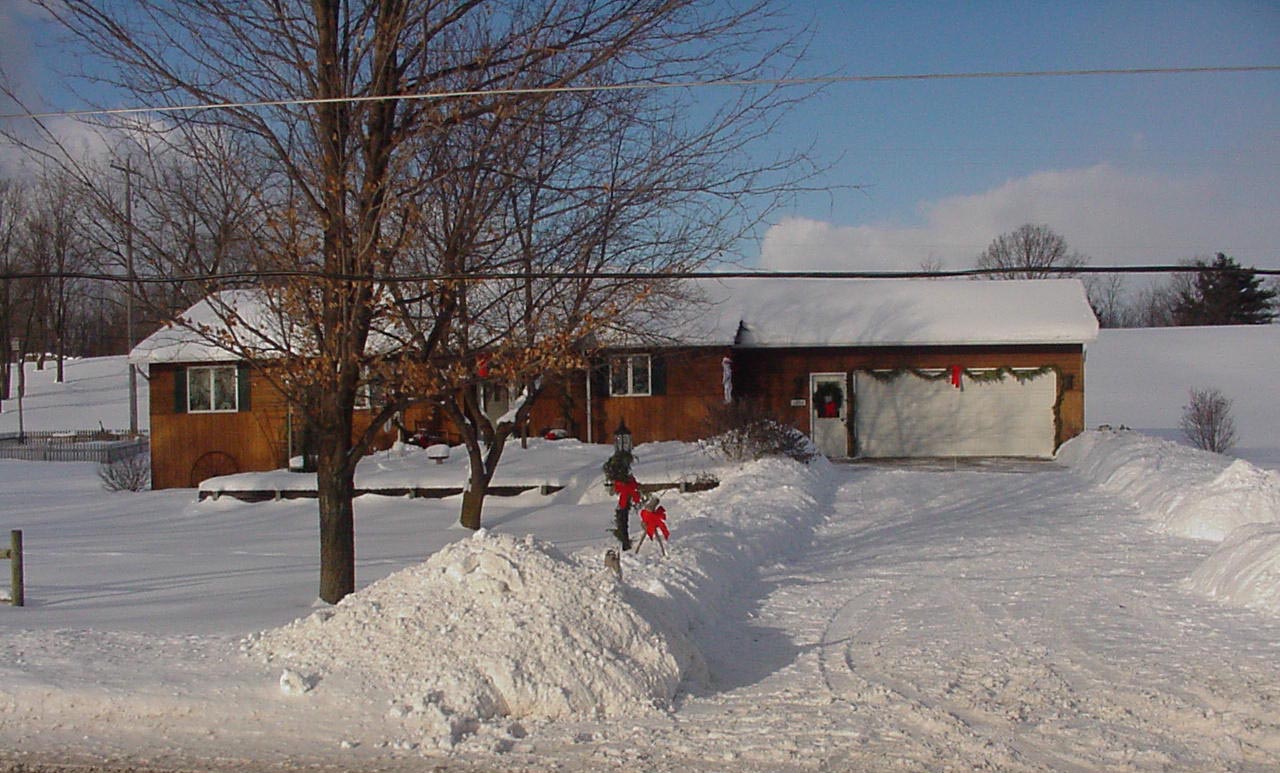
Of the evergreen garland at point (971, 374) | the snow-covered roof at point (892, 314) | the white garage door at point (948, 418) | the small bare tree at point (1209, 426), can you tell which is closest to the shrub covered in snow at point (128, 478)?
the snow-covered roof at point (892, 314)

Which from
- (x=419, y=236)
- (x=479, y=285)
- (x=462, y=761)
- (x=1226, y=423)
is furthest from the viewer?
(x=1226, y=423)

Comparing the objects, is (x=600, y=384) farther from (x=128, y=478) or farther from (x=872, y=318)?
(x=128, y=478)

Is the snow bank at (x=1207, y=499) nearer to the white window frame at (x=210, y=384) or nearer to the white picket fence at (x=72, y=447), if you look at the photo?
the white window frame at (x=210, y=384)

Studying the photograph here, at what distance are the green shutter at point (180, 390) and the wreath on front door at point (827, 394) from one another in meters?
16.6

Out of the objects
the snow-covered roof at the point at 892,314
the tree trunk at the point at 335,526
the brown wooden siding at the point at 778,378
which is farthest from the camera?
the snow-covered roof at the point at 892,314

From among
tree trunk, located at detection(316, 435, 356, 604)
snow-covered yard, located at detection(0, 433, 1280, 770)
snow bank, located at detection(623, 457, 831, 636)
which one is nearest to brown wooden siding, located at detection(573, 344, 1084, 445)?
snow bank, located at detection(623, 457, 831, 636)

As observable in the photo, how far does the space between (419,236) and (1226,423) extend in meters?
32.7

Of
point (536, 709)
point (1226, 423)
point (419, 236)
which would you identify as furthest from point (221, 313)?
point (1226, 423)

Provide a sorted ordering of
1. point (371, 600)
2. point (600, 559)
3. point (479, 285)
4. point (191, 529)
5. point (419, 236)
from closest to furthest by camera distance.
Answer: point (371, 600), point (600, 559), point (419, 236), point (479, 285), point (191, 529)

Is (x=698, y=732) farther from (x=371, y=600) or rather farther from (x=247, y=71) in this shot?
(x=247, y=71)

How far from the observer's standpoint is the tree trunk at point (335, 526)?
1193 centimetres

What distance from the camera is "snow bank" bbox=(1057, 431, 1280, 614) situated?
432 inches

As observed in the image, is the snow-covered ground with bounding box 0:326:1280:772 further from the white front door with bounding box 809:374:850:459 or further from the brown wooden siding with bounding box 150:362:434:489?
the brown wooden siding with bounding box 150:362:434:489

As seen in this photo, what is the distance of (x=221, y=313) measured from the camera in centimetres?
1154
